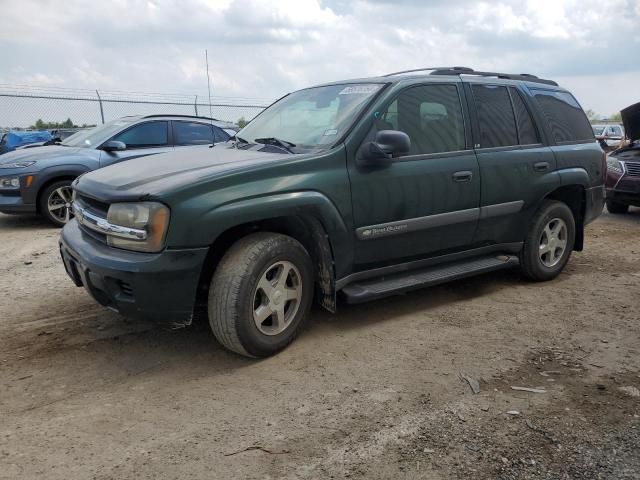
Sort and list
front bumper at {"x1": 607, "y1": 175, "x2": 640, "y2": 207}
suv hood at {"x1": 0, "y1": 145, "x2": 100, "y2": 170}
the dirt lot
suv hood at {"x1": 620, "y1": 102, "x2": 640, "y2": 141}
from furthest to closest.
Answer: suv hood at {"x1": 620, "y1": 102, "x2": 640, "y2": 141}, front bumper at {"x1": 607, "y1": 175, "x2": 640, "y2": 207}, suv hood at {"x1": 0, "y1": 145, "x2": 100, "y2": 170}, the dirt lot

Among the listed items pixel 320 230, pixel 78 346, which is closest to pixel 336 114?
pixel 320 230

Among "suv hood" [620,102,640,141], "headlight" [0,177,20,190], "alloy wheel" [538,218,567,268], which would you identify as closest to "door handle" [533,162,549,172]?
"alloy wheel" [538,218,567,268]

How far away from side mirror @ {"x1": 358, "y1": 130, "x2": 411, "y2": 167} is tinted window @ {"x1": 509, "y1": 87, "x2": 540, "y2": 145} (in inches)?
62.3

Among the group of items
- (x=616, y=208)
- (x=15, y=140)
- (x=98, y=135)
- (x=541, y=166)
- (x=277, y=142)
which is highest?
(x=15, y=140)

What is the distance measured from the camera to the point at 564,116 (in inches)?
209

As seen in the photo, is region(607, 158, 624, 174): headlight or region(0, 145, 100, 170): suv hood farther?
region(607, 158, 624, 174): headlight

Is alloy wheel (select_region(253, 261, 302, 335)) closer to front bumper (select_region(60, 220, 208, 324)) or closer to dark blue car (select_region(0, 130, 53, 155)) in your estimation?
front bumper (select_region(60, 220, 208, 324))

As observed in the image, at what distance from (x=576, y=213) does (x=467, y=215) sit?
1.67 m

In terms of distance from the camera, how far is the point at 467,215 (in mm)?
4422

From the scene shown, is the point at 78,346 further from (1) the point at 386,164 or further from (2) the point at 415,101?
(2) the point at 415,101

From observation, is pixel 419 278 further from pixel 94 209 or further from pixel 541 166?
pixel 94 209

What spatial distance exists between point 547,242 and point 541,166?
74 cm

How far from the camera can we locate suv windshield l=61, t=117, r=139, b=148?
26.8 ft

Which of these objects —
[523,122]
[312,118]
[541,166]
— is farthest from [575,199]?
[312,118]
